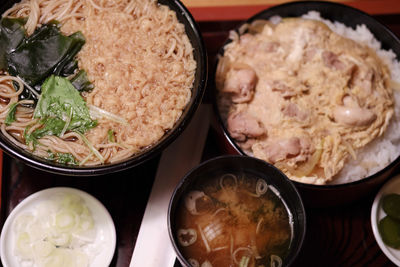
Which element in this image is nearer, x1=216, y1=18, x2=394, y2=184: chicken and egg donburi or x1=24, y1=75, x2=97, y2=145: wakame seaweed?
x1=24, y1=75, x2=97, y2=145: wakame seaweed

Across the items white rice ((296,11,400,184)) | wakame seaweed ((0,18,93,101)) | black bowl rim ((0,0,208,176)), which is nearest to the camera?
black bowl rim ((0,0,208,176))

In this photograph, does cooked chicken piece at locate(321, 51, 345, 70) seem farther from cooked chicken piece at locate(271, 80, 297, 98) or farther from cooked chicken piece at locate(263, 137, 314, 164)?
cooked chicken piece at locate(263, 137, 314, 164)

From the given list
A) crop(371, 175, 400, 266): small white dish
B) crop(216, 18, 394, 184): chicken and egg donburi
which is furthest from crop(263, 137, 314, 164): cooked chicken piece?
crop(371, 175, 400, 266): small white dish

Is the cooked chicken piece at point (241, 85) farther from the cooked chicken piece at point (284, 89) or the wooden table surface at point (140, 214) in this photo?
the wooden table surface at point (140, 214)

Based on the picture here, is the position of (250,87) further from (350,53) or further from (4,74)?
Result: (4,74)

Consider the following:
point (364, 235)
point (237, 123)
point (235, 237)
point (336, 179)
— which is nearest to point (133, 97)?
point (237, 123)

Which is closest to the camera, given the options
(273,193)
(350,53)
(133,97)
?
(133,97)
